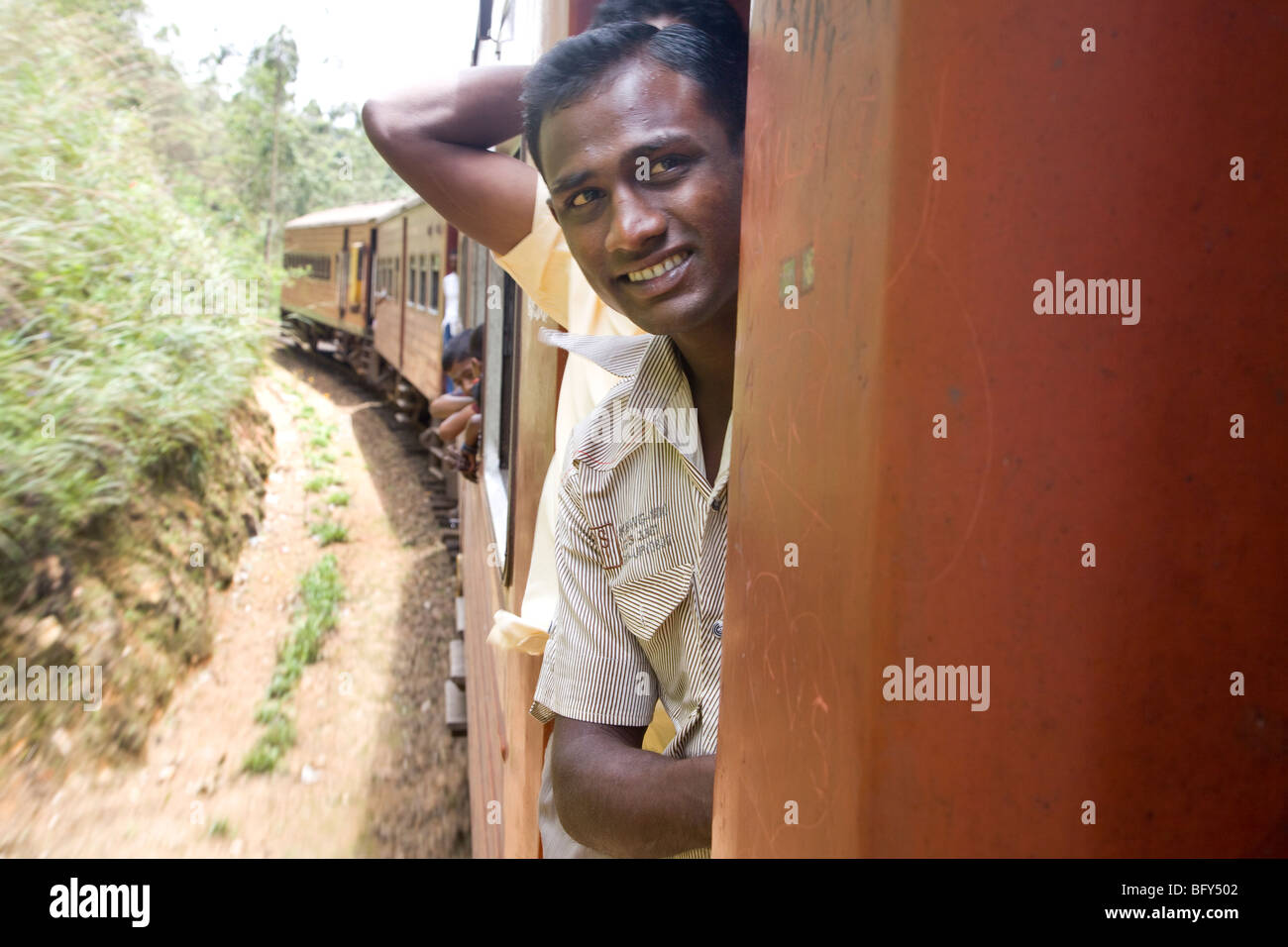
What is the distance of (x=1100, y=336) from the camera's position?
20.9 inches

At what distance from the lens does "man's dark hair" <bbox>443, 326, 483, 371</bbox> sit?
6.92 metres

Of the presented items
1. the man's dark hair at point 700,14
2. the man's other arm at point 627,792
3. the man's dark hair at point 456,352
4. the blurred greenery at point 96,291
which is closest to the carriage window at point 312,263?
the blurred greenery at point 96,291

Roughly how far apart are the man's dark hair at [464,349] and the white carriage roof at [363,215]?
5.37 m

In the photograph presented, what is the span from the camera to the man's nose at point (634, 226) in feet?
4.22

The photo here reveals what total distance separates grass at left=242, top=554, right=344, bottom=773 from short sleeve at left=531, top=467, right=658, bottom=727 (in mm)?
5872

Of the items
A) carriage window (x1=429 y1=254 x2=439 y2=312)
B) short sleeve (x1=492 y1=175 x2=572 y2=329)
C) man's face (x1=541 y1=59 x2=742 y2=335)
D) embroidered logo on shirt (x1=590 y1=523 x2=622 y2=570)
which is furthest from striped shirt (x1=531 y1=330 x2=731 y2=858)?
carriage window (x1=429 y1=254 x2=439 y2=312)

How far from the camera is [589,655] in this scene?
54.8 inches

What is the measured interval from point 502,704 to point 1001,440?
266 cm

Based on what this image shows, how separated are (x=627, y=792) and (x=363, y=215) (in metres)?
18.5

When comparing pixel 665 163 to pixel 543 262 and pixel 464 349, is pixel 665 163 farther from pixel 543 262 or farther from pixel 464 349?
pixel 464 349

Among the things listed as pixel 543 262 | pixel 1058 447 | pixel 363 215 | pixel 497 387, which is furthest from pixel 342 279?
pixel 1058 447

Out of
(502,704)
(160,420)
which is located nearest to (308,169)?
(160,420)

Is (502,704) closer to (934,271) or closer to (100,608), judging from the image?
(934,271)

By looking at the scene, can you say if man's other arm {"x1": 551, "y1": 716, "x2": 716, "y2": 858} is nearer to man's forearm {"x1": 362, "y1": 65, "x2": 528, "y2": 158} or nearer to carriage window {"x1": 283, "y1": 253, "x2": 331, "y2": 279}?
man's forearm {"x1": 362, "y1": 65, "x2": 528, "y2": 158}
